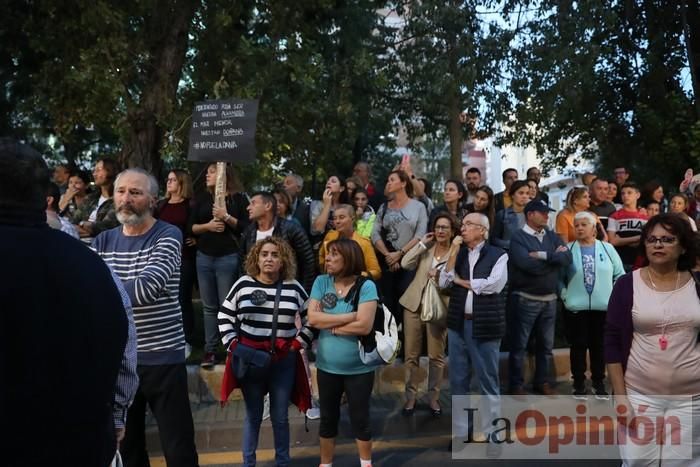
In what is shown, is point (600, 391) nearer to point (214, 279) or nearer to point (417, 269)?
point (417, 269)

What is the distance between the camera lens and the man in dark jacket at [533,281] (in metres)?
6.93

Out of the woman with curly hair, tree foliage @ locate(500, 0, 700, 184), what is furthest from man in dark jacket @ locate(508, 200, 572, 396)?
tree foliage @ locate(500, 0, 700, 184)

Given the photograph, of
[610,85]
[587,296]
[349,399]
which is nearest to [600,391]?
[587,296]

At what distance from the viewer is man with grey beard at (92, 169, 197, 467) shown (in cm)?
407

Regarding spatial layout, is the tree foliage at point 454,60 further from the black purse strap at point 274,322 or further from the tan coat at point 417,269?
the black purse strap at point 274,322

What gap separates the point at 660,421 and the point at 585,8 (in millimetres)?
10288

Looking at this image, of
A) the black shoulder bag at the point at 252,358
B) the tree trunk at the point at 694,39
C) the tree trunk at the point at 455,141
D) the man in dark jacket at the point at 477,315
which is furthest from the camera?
the tree trunk at the point at 455,141

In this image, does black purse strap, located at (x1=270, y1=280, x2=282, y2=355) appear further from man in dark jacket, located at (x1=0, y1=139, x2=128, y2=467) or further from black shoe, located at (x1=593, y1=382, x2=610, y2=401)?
black shoe, located at (x1=593, y1=382, x2=610, y2=401)

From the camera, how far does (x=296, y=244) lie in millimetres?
7070

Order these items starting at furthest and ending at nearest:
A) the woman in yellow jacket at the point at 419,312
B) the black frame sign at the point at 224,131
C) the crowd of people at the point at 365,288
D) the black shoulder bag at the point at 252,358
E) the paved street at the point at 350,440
Answer: the black frame sign at the point at 224,131, the woman in yellow jacket at the point at 419,312, the paved street at the point at 350,440, the black shoulder bag at the point at 252,358, the crowd of people at the point at 365,288

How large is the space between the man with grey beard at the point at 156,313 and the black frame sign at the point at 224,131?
3.30 meters

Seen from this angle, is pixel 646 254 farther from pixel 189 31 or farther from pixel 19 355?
pixel 189 31

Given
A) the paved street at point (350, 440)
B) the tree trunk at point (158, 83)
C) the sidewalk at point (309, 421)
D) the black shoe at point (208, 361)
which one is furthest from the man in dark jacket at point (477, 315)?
the tree trunk at point (158, 83)

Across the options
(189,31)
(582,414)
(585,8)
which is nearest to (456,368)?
(582,414)
